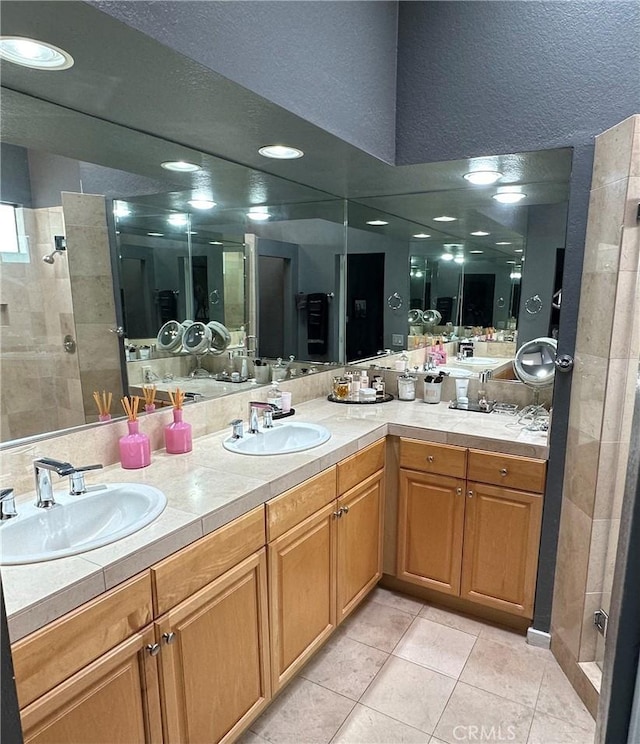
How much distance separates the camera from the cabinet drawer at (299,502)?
5.35 feet

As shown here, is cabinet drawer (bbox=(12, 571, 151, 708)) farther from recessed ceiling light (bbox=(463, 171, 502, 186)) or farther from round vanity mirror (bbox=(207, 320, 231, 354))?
recessed ceiling light (bbox=(463, 171, 502, 186))

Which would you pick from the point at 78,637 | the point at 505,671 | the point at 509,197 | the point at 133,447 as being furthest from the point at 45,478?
the point at 509,197

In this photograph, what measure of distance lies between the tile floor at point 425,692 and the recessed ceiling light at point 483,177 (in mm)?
2180

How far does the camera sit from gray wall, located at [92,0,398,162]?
1177 mm

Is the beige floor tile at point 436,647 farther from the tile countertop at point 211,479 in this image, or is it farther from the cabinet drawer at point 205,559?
the cabinet drawer at point 205,559

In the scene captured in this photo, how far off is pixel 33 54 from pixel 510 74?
172 centimetres

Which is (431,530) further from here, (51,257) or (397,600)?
(51,257)

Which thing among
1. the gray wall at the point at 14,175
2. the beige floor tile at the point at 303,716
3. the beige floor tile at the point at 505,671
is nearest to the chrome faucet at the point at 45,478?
the gray wall at the point at 14,175

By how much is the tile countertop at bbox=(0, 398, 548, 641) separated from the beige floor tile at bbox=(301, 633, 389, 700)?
895 millimetres

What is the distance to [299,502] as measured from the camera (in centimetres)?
175

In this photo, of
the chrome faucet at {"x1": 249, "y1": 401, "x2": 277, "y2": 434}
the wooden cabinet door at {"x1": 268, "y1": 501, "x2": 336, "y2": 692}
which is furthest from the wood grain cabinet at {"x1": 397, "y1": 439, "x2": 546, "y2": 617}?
the chrome faucet at {"x1": 249, "y1": 401, "x2": 277, "y2": 434}

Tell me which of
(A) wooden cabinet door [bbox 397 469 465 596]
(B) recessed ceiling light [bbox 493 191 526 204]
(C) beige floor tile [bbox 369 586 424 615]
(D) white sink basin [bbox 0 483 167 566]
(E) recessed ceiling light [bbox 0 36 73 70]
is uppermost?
(E) recessed ceiling light [bbox 0 36 73 70]

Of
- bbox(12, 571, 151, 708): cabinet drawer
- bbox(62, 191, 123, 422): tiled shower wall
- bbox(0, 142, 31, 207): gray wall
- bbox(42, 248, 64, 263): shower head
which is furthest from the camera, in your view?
bbox(62, 191, 123, 422): tiled shower wall

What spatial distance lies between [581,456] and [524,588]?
704 millimetres
